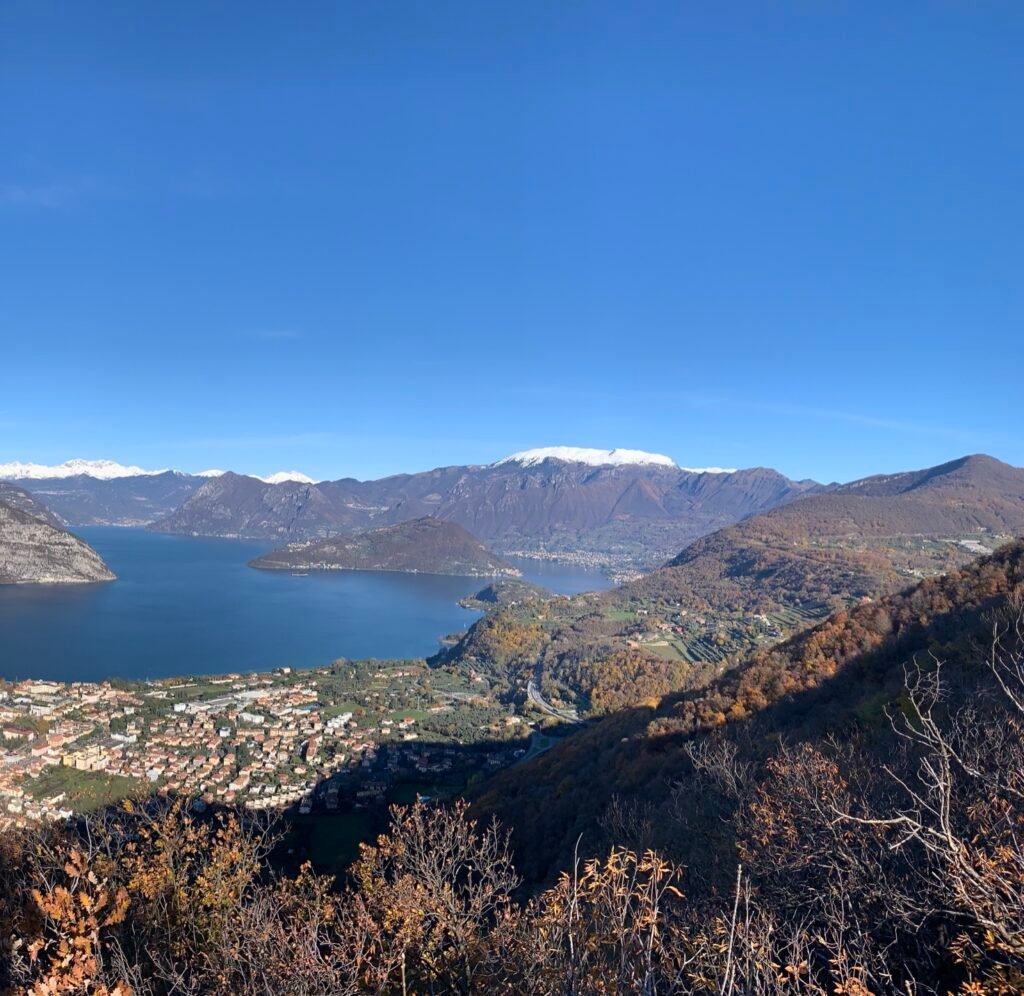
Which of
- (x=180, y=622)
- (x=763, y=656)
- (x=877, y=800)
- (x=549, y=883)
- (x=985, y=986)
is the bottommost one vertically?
(x=180, y=622)

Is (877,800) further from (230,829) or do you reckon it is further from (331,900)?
(230,829)

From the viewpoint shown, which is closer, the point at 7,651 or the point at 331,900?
the point at 331,900

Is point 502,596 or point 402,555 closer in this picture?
point 502,596

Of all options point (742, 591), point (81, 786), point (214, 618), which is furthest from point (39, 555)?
point (742, 591)

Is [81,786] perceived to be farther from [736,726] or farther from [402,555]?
[402,555]

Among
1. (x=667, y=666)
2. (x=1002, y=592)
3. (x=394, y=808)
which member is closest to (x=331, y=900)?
(x=394, y=808)

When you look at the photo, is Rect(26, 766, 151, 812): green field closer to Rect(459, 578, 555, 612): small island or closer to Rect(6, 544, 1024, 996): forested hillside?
A: Rect(6, 544, 1024, 996): forested hillside
